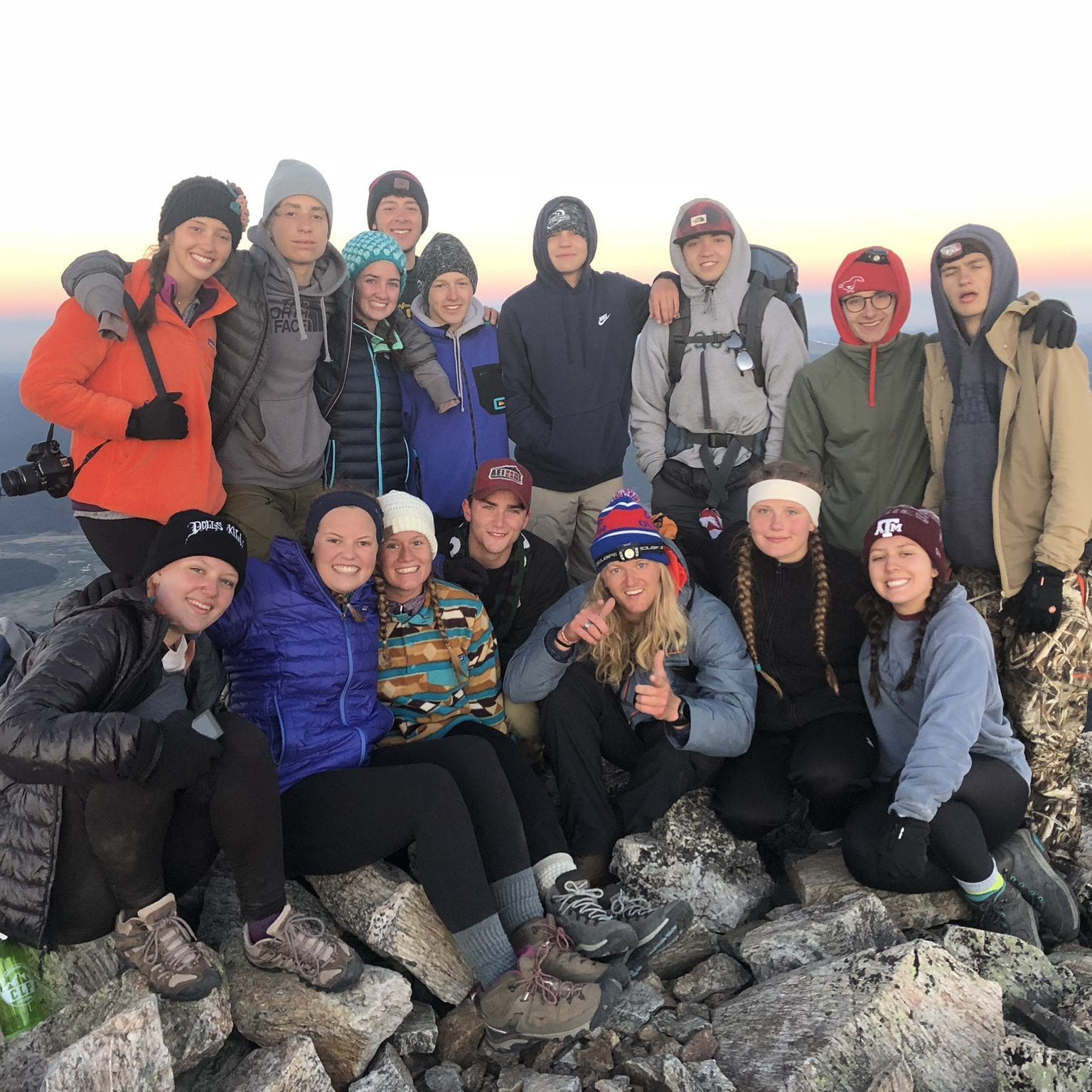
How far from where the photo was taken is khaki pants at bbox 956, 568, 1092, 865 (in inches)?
236

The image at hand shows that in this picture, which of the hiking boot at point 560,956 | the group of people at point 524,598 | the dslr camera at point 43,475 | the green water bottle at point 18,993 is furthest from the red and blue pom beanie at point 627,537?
the green water bottle at point 18,993

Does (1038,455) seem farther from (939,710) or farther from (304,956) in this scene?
(304,956)

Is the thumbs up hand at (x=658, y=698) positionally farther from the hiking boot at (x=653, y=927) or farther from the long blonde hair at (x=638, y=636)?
the hiking boot at (x=653, y=927)

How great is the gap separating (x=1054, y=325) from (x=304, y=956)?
612 centimetres

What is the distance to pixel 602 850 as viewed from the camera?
18.8 ft

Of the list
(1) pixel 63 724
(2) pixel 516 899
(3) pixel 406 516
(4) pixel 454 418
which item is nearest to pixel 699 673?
(2) pixel 516 899

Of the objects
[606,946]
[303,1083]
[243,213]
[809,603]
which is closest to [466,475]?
[243,213]

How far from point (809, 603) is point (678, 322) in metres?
2.91

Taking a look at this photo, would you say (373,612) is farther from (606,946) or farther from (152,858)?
(606,946)

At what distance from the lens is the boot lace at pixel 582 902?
478cm

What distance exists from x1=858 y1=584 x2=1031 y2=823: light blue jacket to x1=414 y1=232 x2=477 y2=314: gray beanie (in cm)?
475

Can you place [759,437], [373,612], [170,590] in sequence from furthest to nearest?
[759,437]
[373,612]
[170,590]

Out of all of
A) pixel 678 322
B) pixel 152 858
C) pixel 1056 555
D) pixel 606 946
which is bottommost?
pixel 606 946

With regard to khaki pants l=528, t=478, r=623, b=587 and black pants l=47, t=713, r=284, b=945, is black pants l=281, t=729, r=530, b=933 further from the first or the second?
khaki pants l=528, t=478, r=623, b=587
